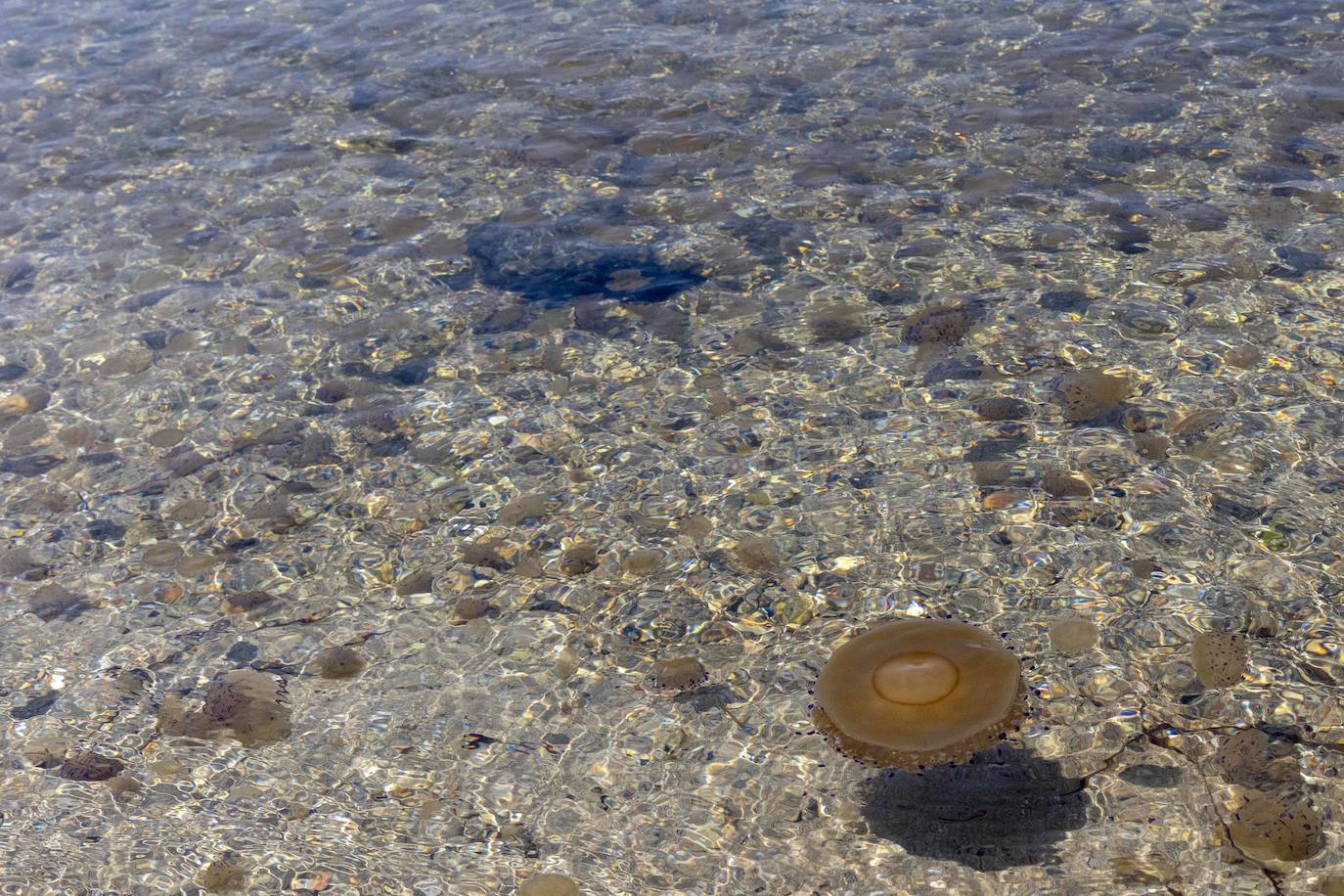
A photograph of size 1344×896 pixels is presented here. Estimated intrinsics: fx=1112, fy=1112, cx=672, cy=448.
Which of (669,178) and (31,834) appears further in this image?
(669,178)

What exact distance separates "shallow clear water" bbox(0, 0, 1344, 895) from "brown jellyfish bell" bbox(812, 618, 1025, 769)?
0.12m

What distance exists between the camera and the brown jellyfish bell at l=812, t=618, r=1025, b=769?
4.95 m

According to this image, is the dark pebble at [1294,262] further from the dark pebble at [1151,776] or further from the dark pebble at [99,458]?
the dark pebble at [99,458]

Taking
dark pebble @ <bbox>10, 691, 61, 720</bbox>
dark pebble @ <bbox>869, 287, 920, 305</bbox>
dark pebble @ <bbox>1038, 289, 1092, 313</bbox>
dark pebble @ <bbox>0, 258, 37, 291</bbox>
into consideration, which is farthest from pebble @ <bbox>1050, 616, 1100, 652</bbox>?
dark pebble @ <bbox>0, 258, 37, 291</bbox>

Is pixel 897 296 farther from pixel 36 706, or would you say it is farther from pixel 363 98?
pixel 363 98

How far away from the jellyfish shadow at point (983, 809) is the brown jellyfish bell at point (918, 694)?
0.09 m

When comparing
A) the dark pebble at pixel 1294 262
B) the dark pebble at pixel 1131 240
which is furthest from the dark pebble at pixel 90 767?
the dark pebble at pixel 1294 262

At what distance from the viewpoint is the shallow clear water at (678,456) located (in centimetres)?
487

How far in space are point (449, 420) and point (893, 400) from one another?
296 cm

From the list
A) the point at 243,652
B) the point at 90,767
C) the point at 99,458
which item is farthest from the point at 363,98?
the point at 90,767

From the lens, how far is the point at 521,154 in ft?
35.4

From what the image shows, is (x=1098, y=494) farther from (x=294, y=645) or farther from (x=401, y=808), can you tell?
(x=294, y=645)

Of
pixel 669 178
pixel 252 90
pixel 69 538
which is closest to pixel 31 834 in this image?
→ pixel 69 538

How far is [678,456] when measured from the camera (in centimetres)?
698
